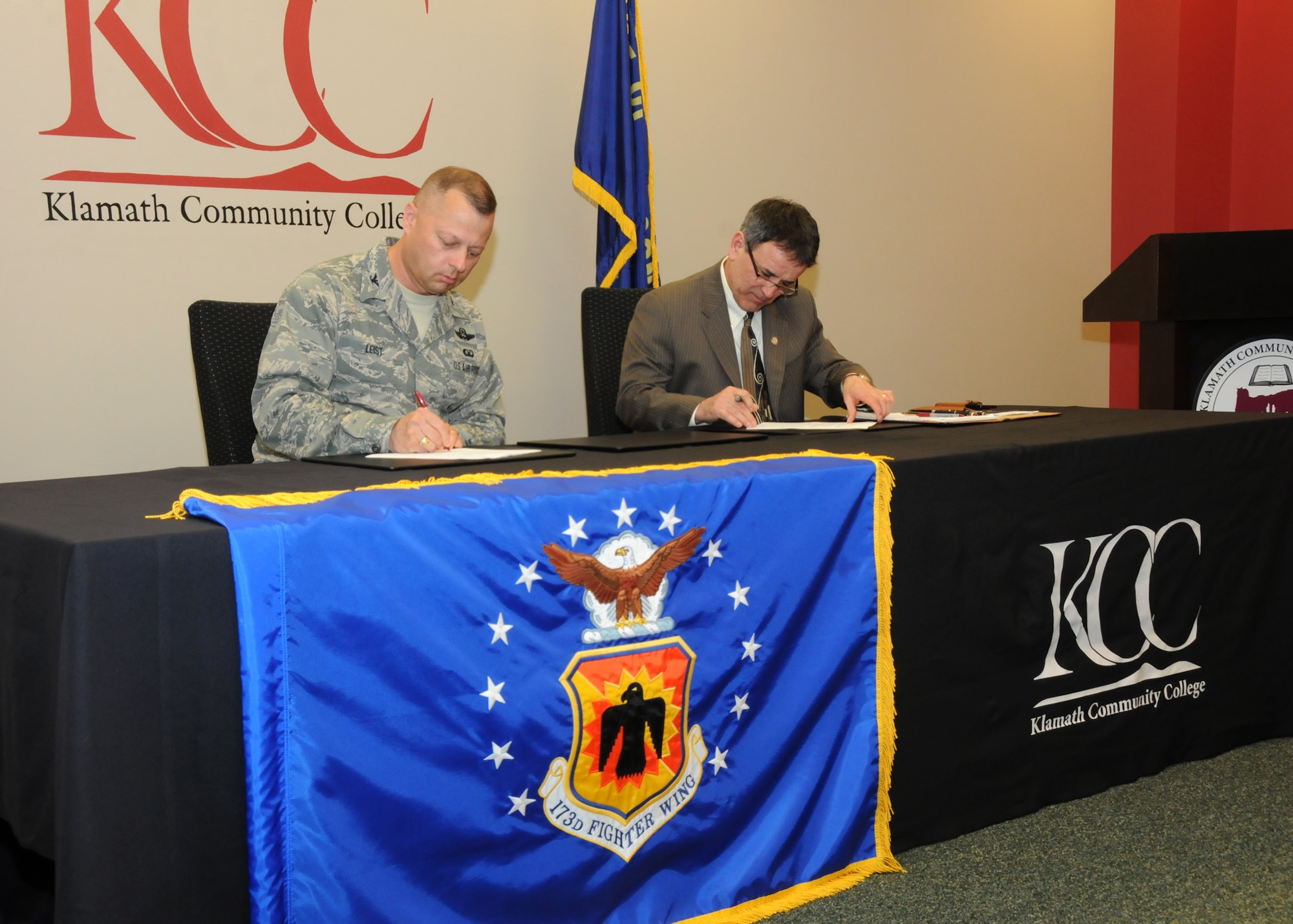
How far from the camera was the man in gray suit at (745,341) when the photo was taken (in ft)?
8.29

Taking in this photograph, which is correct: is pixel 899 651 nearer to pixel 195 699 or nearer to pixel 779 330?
pixel 195 699

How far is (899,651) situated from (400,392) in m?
1.14

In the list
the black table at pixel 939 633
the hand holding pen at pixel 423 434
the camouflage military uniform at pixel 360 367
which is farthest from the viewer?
the camouflage military uniform at pixel 360 367

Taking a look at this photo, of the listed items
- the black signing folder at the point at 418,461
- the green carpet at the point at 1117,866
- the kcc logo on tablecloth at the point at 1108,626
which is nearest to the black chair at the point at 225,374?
the black signing folder at the point at 418,461

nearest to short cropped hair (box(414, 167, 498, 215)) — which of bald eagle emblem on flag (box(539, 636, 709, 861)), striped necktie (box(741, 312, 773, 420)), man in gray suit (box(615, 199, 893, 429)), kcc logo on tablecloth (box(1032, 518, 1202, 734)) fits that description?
man in gray suit (box(615, 199, 893, 429))

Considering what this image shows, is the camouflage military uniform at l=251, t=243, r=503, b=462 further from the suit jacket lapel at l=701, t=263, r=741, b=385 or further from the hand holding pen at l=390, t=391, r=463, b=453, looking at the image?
the suit jacket lapel at l=701, t=263, r=741, b=385

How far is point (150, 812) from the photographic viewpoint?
3.61ft

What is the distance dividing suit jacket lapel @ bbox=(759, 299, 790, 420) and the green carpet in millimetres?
1252

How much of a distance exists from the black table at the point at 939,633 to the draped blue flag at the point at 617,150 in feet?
4.71

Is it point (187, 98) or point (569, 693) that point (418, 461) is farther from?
point (187, 98)

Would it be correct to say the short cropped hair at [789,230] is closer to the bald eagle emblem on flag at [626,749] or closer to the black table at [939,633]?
the black table at [939,633]

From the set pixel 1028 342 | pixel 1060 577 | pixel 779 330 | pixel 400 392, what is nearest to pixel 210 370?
pixel 400 392

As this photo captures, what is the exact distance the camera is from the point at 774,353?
2816mm

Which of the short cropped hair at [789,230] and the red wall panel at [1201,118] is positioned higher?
the red wall panel at [1201,118]
